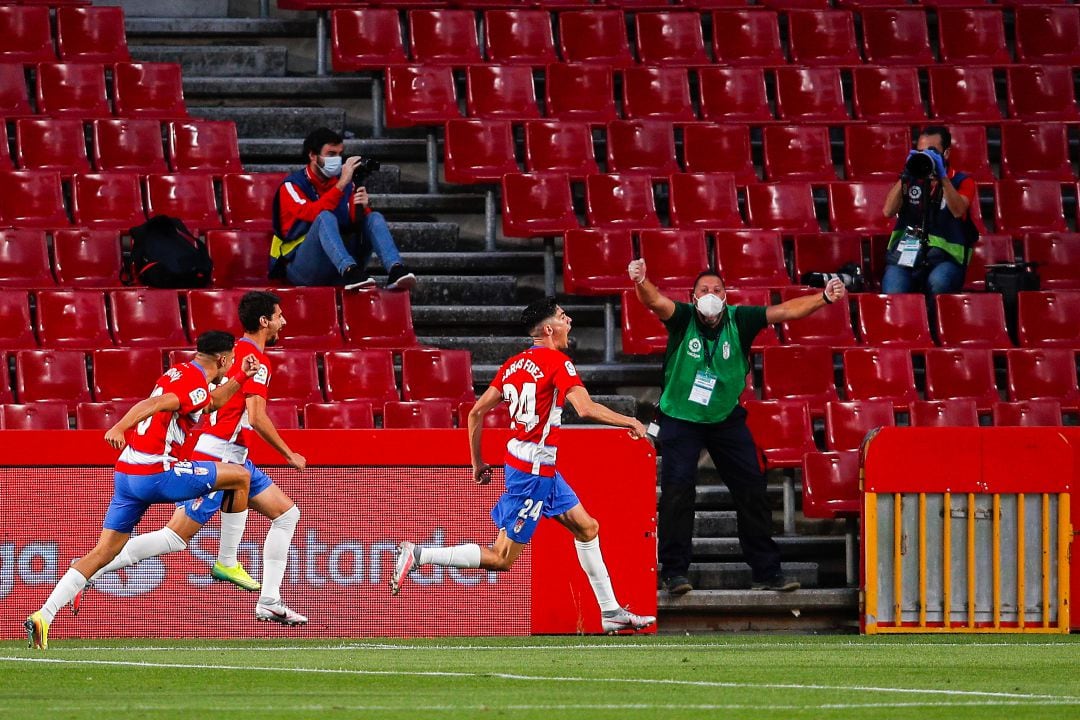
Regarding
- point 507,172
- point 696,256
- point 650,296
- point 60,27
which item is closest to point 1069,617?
point 650,296

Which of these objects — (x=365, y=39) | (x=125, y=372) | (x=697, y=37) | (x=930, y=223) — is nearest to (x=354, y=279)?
(x=125, y=372)

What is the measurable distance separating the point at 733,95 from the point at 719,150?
0.90 m

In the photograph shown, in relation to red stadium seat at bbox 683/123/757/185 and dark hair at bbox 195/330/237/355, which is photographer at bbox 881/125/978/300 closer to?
red stadium seat at bbox 683/123/757/185

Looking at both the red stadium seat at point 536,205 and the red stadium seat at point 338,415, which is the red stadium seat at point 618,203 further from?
the red stadium seat at point 338,415

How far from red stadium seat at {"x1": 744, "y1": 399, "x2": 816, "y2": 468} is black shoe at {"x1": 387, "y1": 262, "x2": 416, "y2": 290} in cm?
240

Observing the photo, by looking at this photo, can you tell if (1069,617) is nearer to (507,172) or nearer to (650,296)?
(650,296)

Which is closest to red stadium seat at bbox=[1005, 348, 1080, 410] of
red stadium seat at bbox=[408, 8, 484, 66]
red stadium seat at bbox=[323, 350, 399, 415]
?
red stadium seat at bbox=[323, 350, 399, 415]

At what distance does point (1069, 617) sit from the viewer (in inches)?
426

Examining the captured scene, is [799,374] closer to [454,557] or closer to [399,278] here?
[399,278]

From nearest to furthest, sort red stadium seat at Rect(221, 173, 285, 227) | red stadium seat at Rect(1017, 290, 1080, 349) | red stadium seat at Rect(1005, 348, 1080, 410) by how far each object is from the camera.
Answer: red stadium seat at Rect(1005, 348, 1080, 410) → red stadium seat at Rect(1017, 290, 1080, 349) → red stadium seat at Rect(221, 173, 285, 227)

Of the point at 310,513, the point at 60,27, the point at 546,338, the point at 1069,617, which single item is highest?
the point at 60,27

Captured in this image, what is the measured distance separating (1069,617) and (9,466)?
6.10 meters

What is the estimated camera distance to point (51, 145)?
46.5ft

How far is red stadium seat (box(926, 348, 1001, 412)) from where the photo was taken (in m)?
12.7
